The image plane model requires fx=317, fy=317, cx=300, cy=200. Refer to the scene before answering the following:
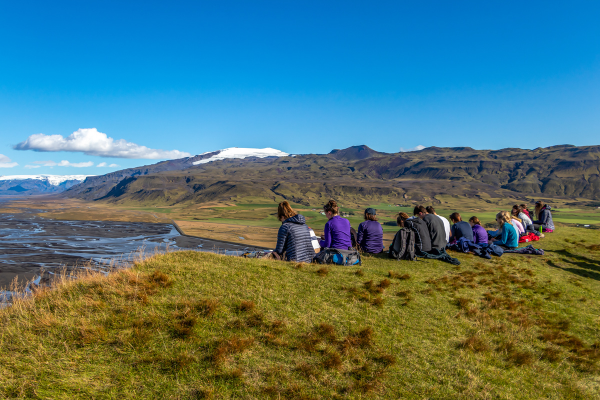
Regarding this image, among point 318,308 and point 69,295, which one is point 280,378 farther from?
point 69,295

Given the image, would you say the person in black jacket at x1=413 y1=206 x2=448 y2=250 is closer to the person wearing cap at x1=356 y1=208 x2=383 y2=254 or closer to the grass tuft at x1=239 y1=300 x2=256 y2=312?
the person wearing cap at x1=356 y1=208 x2=383 y2=254

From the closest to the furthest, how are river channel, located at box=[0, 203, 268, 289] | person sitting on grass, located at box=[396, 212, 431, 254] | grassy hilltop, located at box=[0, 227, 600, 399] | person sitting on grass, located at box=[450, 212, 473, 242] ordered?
grassy hilltop, located at box=[0, 227, 600, 399] < person sitting on grass, located at box=[396, 212, 431, 254] < person sitting on grass, located at box=[450, 212, 473, 242] < river channel, located at box=[0, 203, 268, 289]

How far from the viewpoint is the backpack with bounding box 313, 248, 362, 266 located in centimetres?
1102

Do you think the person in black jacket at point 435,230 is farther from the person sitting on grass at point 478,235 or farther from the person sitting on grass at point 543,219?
the person sitting on grass at point 543,219

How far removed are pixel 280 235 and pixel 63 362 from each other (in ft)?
22.0

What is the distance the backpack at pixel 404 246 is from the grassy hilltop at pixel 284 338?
10.2 feet

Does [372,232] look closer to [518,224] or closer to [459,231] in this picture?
[459,231]

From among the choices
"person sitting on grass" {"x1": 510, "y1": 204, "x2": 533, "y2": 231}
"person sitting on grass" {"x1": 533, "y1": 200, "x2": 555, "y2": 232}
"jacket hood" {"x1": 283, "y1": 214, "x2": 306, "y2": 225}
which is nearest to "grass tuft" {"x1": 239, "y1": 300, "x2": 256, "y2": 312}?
"jacket hood" {"x1": 283, "y1": 214, "x2": 306, "y2": 225}

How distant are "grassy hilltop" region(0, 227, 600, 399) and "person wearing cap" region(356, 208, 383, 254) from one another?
3.87m

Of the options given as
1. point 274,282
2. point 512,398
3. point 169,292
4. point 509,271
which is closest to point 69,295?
point 169,292

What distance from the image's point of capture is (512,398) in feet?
17.1

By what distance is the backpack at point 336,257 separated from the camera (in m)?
11.0

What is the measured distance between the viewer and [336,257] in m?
11.2

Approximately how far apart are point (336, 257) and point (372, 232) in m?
2.99
